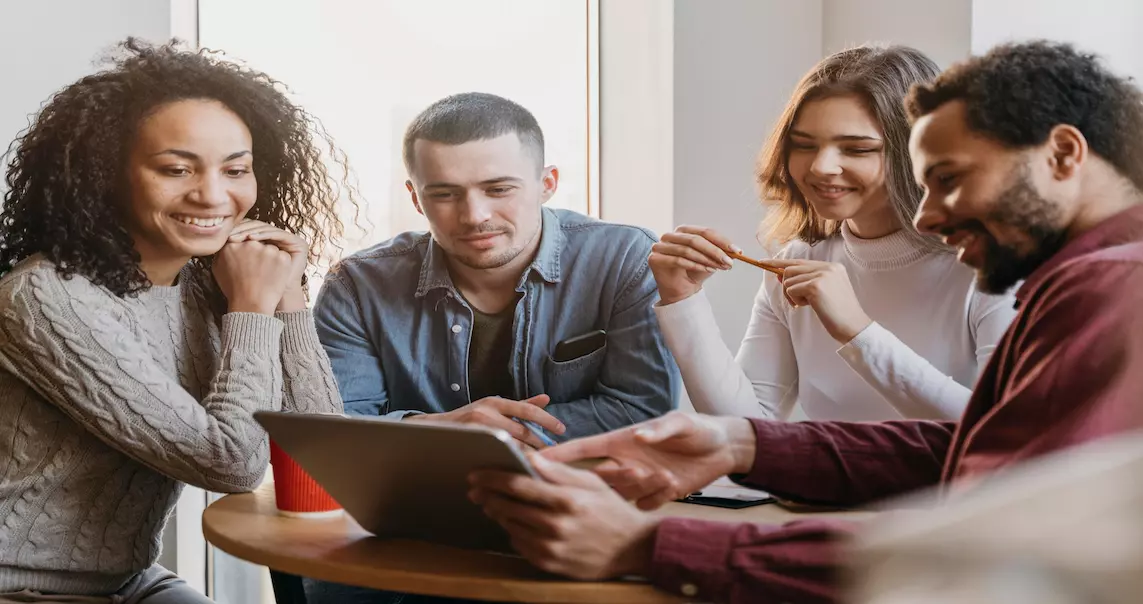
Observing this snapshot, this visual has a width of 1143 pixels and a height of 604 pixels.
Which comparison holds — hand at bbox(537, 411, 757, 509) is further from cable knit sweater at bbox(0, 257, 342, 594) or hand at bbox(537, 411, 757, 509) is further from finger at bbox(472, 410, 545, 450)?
cable knit sweater at bbox(0, 257, 342, 594)

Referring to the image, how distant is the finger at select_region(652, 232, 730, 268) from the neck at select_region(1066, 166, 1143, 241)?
0.84 metres

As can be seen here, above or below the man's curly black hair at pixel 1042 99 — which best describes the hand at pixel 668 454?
below

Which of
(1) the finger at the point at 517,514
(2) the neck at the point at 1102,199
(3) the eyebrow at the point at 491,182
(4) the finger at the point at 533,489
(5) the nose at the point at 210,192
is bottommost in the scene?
(1) the finger at the point at 517,514

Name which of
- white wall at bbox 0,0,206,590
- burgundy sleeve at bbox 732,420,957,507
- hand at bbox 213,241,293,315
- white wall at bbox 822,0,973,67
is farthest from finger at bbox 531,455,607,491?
white wall at bbox 822,0,973,67

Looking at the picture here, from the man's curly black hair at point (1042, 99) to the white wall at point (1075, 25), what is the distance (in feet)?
3.10

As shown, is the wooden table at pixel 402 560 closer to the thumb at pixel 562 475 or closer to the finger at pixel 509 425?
the thumb at pixel 562 475

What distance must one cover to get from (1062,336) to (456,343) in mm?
1321

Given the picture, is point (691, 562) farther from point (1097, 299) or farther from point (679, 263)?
point (679, 263)

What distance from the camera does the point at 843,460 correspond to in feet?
4.55

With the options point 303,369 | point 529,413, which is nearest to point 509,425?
point 529,413

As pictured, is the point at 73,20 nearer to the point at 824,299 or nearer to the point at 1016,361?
the point at 824,299

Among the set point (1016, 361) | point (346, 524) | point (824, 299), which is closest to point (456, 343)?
point (824, 299)

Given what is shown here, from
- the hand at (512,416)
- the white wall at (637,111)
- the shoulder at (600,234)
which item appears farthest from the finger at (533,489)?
the white wall at (637,111)

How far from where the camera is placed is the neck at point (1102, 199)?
3.97 feet
